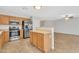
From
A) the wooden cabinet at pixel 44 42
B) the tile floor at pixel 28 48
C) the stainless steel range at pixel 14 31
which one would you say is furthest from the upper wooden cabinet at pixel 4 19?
the wooden cabinet at pixel 44 42

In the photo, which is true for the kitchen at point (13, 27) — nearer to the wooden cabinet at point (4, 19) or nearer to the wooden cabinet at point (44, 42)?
the wooden cabinet at point (4, 19)

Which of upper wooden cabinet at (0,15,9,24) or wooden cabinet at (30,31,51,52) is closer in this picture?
wooden cabinet at (30,31,51,52)

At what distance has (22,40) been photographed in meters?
4.84

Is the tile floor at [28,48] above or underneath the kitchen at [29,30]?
underneath

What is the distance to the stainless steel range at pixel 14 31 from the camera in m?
4.92

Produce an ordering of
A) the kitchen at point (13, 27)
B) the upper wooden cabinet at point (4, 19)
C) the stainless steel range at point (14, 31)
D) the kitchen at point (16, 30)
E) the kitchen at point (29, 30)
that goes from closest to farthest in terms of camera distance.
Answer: the kitchen at point (29, 30), the kitchen at point (16, 30), the kitchen at point (13, 27), the stainless steel range at point (14, 31), the upper wooden cabinet at point (4, 19)

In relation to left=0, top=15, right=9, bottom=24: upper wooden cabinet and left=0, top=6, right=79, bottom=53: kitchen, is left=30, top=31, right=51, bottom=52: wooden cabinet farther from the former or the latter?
left=0, top=15, right=9, bottom=24: upper wooden cabinet

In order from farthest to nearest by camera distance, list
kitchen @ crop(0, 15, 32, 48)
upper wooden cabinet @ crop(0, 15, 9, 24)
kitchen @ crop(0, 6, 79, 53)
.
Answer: upper wooden cabinet @ crop(0, 15, 9, 24) < kitchen @ crop(0, 15, 32, 48) < kitchen @ crop(0, 6, 79, 53)

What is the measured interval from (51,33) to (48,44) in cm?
46

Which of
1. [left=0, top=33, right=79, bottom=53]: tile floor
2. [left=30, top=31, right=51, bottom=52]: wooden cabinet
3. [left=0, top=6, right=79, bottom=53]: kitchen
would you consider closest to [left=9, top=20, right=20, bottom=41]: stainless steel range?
[left=0, top=6, right=79, bottom=53]: kitchen

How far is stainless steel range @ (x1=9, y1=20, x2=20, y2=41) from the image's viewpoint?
194 inches

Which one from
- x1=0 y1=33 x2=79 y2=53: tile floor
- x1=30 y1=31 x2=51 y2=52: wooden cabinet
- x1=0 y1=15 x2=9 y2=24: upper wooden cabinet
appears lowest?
x1=0 y1=33 x2=79 y2=53: tile floor

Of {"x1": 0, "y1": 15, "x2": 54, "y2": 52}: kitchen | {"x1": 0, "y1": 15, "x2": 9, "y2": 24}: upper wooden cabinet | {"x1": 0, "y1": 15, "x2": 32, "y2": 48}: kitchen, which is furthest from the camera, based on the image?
{"x1": 0, "y1": 15, "x2": 9, "y2": 24}: upper wooden cabinet

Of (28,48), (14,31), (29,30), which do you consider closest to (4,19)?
(14,31)
